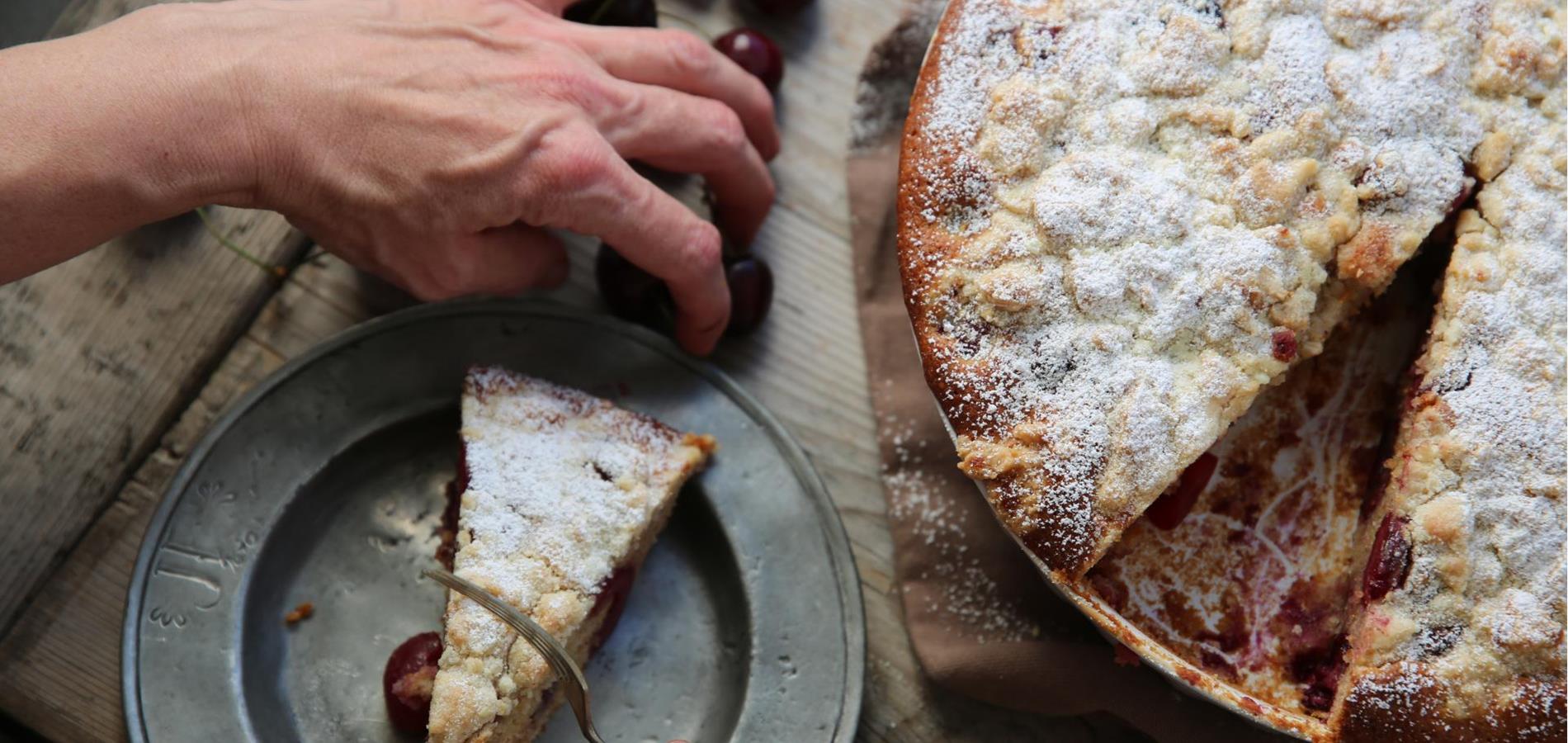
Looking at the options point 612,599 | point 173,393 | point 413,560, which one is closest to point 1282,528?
point 612,599

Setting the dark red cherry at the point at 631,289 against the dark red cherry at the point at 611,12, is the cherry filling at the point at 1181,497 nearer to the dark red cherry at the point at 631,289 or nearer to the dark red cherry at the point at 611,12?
the dark red cherry at the point at 631,289

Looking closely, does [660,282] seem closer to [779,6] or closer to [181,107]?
[779,6]

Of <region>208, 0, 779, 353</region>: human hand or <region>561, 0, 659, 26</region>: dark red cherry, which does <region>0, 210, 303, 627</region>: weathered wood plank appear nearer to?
<region>208, 0, 779, 353</region>: human hand

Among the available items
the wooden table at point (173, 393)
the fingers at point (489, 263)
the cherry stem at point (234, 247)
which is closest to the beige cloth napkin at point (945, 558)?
the wooden table at point (173, 393)

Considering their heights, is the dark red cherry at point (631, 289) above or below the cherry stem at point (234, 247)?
above

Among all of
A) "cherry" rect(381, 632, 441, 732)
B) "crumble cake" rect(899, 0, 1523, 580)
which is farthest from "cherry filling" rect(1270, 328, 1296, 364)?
"cherry" rect(381, 632, 441, 732)

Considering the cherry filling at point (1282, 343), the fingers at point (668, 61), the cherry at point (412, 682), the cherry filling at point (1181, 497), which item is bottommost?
the cherry at point (412, 682)

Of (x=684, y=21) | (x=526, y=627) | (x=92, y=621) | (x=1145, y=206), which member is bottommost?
(x=92, y=621)
